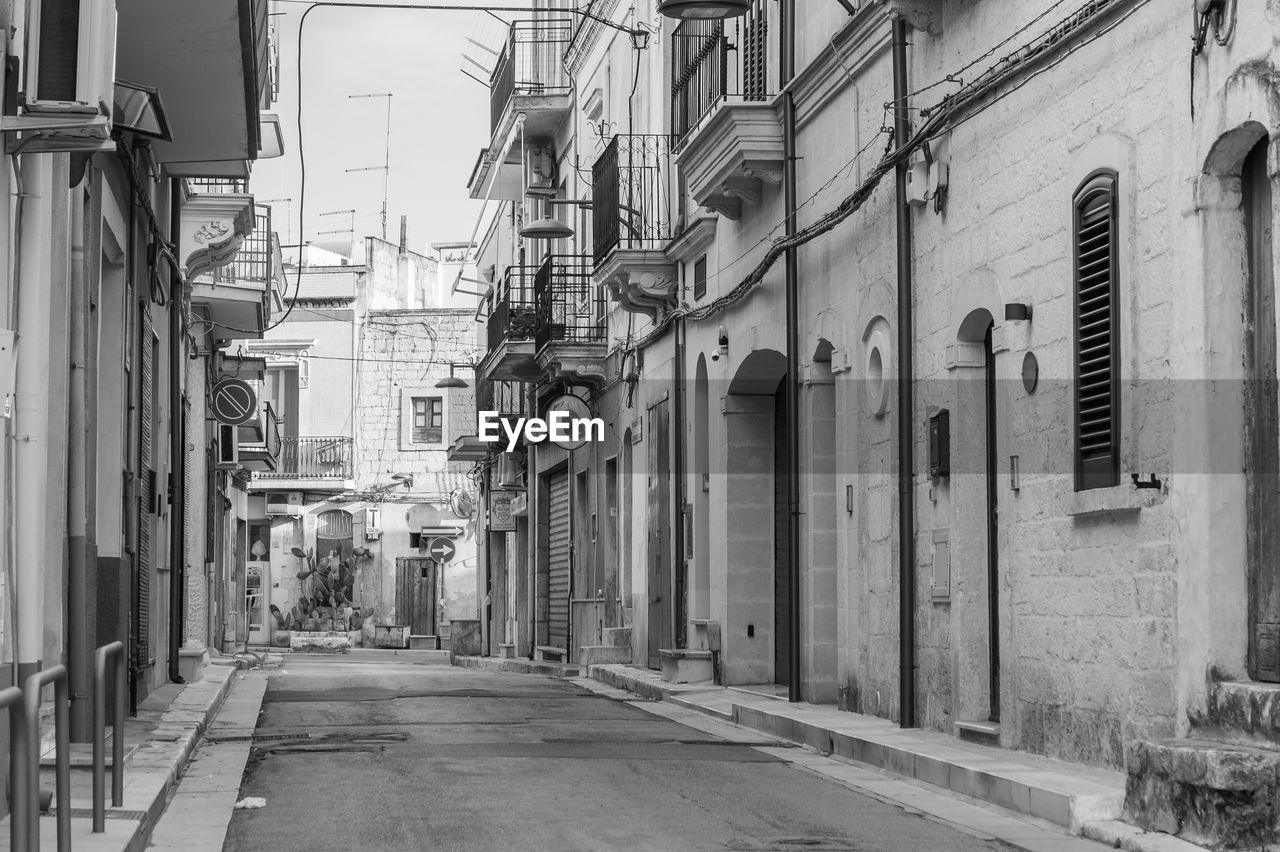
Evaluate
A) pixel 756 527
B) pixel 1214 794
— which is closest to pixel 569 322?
pixel 756 527

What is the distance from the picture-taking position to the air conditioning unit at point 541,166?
33125mm

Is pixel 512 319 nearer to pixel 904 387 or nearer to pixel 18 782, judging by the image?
pixel 904 387

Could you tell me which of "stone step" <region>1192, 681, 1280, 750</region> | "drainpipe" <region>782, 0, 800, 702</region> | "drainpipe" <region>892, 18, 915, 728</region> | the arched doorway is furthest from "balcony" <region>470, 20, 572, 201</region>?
"stone step" <region>1192, 681, 1280, 750</region>

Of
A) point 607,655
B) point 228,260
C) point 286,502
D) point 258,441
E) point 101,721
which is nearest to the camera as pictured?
point 101,721

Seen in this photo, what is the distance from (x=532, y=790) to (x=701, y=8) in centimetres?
816

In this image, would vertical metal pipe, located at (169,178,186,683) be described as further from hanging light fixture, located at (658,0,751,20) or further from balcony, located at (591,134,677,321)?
hanging light fixture, located at (658,0,751,20)

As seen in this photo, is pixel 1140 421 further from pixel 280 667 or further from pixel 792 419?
pixel 280 667

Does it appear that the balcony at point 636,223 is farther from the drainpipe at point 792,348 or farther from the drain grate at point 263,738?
the drain grate at point 263,738

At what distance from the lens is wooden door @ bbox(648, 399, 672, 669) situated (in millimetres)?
22766

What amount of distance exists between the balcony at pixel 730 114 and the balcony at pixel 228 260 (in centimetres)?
547

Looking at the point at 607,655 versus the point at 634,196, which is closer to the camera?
the point at 634,196

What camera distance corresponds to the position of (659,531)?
23.1 m

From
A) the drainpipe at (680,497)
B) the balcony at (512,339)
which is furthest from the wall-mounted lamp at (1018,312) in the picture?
the balcony at (512,339)

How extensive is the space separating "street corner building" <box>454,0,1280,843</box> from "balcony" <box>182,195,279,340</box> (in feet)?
15.5
